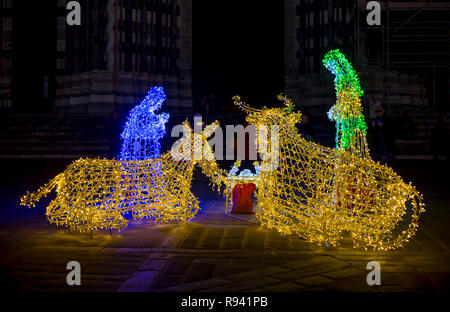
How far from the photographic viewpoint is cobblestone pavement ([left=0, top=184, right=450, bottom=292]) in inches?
148

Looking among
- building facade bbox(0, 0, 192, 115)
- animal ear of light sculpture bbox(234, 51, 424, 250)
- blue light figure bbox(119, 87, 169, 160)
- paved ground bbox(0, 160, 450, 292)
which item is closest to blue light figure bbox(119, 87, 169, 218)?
blue light figure bbox(119, 87, 169, 160)

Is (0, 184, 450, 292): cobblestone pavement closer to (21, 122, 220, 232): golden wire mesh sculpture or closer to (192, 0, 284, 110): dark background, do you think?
(21, 122, 220, 232): golden wire mesh sculpture

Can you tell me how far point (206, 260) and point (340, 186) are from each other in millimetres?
1592

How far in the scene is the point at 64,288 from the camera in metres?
3.68

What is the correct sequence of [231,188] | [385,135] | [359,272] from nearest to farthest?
[359,272] → [231,188] → [385,135]

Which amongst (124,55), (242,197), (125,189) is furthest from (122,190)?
(124,55)

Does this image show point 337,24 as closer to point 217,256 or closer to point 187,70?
point 187,70

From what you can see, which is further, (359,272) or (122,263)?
(122,263)

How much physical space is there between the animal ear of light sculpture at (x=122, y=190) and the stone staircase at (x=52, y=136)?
9.25 meters

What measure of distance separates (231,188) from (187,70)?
48.7 ft

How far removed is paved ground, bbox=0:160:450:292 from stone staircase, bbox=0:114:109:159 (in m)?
9.93

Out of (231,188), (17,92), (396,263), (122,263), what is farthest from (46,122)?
(396,263)

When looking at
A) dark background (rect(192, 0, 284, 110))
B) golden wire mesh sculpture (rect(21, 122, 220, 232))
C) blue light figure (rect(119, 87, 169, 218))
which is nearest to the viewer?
golden wire mesh sculpture (rect(21, 122, 220, 232))
